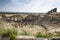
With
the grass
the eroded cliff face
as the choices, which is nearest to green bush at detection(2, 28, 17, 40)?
the grass

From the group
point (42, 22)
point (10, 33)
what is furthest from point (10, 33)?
point (42, 22)

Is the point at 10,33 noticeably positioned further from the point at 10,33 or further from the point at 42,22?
the point at 42,22

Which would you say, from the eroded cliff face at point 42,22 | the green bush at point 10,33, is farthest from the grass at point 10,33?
the eroded cliff face at point 42,22

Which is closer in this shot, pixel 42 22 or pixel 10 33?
pixel 10 33

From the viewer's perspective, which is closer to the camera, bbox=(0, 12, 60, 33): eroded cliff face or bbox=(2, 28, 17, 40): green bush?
bbox=(2, 28, 17, 40): green bush

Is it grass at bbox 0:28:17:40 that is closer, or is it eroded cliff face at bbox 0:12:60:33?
grass at bbox 0:28:17:40

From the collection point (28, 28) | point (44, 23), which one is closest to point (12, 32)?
point (28, 28)

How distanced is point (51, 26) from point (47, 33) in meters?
0.64

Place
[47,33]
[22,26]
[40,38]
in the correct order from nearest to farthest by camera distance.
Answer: [40,38], [47,33], [22,26]

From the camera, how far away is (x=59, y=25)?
18.8 ft

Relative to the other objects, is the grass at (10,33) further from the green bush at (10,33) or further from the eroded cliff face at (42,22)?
the eroded cliff face at (42,22)

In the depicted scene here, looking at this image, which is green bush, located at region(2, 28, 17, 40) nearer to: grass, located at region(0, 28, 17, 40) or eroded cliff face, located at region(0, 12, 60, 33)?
grass, located at region(0, 28, 17, 40)

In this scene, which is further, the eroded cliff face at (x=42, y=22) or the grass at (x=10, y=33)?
the eroded cliff face at (x=42, y=22)

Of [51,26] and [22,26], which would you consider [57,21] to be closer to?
[51,26]
